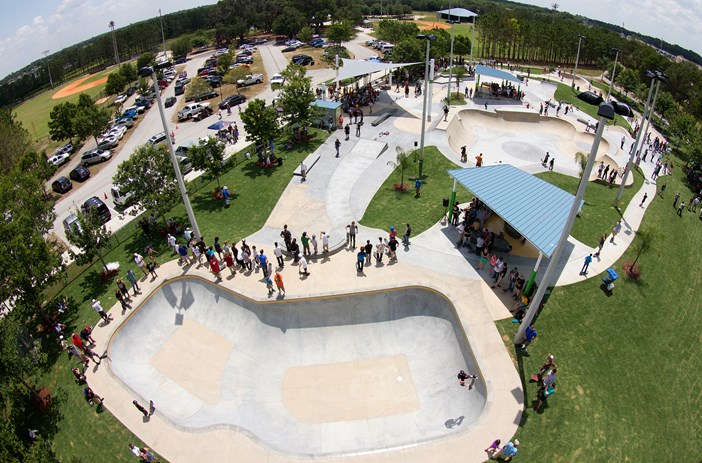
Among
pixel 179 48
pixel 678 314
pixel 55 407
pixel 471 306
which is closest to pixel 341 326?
pixel 471 306

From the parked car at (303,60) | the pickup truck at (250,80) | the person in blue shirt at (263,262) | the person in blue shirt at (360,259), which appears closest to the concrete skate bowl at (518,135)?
the person in blue shirt at (360,259)

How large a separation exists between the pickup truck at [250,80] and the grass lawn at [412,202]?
41211 millimetres

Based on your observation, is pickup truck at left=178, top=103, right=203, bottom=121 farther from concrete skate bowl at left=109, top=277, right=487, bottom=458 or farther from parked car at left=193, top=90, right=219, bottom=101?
concrete skate bowl at left=109, top=277, right=487, bottom=458

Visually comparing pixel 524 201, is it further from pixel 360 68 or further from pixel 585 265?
pixel 360 68

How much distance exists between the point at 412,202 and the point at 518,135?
913 inches

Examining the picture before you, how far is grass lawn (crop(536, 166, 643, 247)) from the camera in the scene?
25.0 meters

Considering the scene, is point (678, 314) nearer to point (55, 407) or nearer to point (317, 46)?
point (55, 407)

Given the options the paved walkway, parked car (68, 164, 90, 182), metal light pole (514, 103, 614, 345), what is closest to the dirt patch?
parked car (68, 164, 90, 182)

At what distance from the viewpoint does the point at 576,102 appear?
52188mm

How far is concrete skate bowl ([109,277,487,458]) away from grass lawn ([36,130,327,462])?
6.11 feet

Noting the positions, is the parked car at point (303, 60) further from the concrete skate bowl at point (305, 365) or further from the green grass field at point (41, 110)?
the concrete skate bowl at point (305, 365)

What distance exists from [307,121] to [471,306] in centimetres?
2496

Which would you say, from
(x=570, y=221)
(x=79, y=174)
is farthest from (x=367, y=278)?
(x=79, y=174)

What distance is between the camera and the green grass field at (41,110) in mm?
65625
